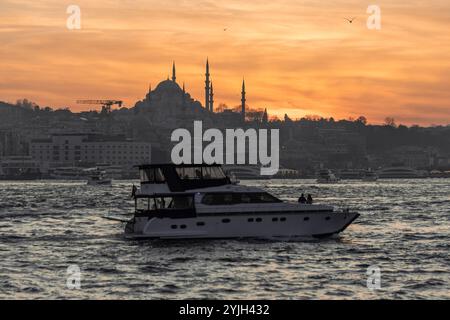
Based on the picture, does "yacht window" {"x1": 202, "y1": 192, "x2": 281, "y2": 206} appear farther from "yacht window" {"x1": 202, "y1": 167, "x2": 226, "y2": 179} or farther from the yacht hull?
"yacht window" {"x1": 202, "y1": 167, "x2": 226, "y2": 179}

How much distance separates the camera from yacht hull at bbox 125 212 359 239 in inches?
1766

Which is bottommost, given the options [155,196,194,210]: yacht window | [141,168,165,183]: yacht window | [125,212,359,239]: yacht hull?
[125,212,359,239]: yacht hull

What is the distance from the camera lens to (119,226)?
195 feet

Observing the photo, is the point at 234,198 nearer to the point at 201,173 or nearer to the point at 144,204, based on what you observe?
the point at 201,173

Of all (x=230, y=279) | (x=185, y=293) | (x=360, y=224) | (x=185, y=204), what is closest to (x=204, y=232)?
(x=185, y=204)

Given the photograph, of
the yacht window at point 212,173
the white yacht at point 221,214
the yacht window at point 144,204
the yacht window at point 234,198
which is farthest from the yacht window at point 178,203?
the yacht window at point 212,173

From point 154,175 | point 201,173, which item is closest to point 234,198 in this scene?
point 201,173

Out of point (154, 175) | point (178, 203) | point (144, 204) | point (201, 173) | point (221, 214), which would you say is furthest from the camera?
point (144, 204)

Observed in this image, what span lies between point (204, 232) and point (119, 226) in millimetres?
15586

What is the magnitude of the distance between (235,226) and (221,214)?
0.92m

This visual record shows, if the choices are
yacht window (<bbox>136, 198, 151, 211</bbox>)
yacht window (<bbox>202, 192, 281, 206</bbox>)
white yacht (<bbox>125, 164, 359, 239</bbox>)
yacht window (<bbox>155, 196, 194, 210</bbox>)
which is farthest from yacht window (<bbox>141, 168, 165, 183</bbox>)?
yacht window (<bbox>202, 192, 281, 206</bbox>)

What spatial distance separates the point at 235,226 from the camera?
45219 millimetres
